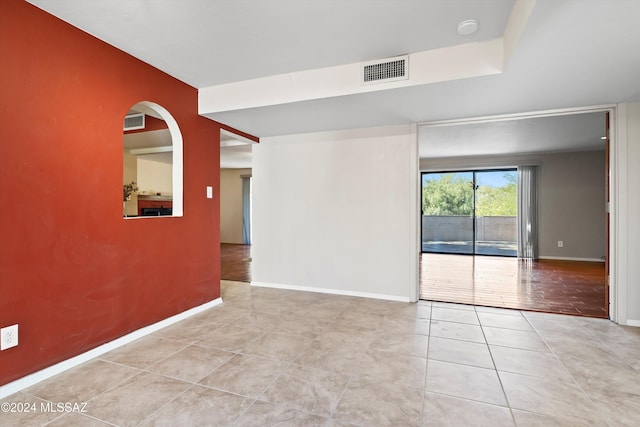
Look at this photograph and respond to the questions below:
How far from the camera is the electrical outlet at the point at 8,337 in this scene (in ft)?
5.96

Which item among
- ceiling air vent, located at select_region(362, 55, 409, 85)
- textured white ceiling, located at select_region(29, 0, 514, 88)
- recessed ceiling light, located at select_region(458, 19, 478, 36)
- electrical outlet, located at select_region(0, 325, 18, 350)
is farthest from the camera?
ceiling air vent, located at select_region(362, 55, 409, 85)

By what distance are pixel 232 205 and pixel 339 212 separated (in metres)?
6.00

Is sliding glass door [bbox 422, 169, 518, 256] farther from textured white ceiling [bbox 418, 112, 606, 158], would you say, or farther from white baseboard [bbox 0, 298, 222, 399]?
white baseboard [bbox 0, 298, 222, 399]

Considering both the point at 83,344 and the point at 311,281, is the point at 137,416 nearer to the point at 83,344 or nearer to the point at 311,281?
the point at 83,344

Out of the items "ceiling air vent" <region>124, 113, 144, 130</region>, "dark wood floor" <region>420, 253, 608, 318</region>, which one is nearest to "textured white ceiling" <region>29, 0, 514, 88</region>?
"ceiling air vent" <region>124, 113, 144, 130</region>

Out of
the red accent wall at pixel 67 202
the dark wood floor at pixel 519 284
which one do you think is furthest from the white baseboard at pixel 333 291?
the red accent wall at pixel 67 202

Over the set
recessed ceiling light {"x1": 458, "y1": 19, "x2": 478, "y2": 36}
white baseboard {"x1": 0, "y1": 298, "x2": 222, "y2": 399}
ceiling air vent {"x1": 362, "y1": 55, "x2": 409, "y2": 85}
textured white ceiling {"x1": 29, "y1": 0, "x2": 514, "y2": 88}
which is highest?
textured white ceiling {"x1": 29, "y1": 0, "x2": 514, "y2": 88}

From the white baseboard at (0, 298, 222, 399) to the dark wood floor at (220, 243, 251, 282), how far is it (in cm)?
183

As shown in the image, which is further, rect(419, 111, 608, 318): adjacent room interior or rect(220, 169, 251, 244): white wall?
rect(220, 169, 251, 244): white wall

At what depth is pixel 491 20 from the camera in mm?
2072

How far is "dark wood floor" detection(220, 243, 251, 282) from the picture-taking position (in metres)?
5.10

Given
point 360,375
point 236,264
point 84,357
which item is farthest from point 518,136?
point 84,357

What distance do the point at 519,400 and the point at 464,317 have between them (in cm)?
141

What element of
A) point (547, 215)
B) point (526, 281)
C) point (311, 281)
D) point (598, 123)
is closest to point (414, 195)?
point (311, 281)
